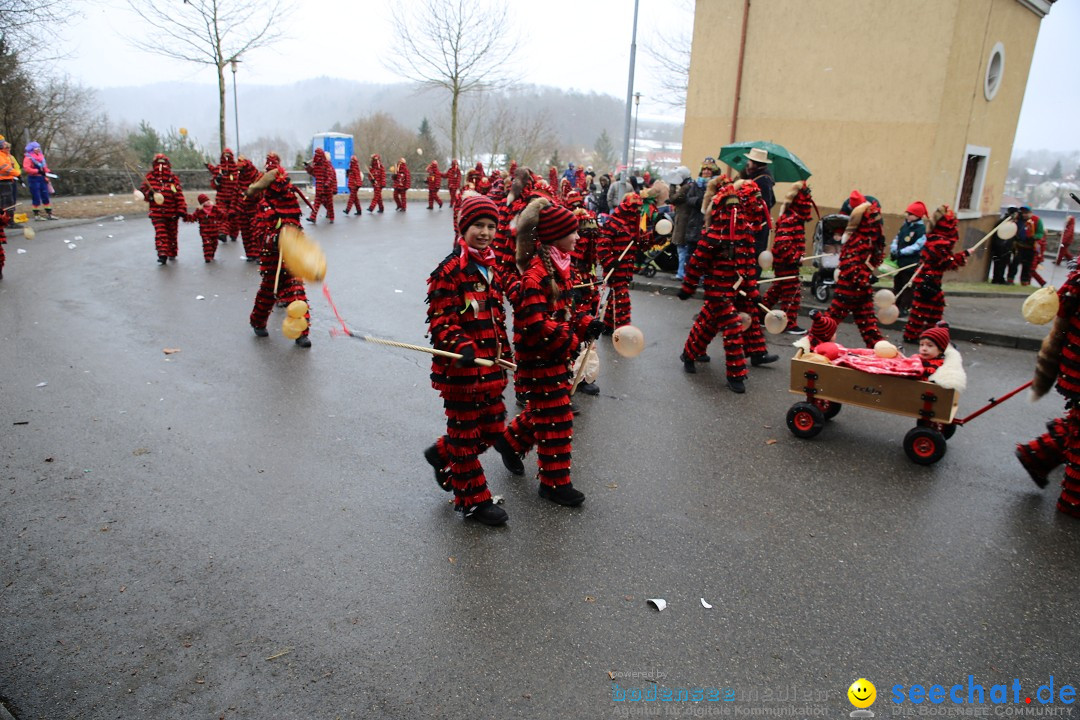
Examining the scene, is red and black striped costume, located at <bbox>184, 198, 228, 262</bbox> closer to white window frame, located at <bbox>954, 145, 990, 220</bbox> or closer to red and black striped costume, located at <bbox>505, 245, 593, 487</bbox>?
red and black striped costume, located at <bbox>505, 245, 593, 487</bbox>

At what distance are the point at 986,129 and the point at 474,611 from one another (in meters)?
16.6

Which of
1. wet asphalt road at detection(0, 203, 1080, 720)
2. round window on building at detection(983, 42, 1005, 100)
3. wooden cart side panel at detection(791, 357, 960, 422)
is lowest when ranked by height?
wet asphalt road at detection(0, 203, 1080, 720)

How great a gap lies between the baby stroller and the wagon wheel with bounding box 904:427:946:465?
6.15 metres

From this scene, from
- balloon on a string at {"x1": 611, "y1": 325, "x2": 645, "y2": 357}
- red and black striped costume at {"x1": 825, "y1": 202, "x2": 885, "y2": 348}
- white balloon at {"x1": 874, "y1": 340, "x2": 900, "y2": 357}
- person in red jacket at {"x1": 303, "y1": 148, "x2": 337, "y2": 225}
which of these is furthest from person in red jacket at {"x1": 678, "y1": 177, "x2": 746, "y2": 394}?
person in red jacket at {"x1": 303, "y1": 148, "x2": 337, "y2": 225}

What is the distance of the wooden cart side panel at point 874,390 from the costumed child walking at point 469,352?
107 inches

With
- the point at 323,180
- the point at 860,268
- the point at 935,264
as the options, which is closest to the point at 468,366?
the point at 860,268

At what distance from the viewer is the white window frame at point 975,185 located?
14.3 meters

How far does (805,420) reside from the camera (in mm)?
5582

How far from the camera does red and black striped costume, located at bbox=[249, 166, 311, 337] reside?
299 inches

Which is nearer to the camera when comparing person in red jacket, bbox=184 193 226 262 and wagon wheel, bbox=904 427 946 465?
wagon wheel, bbox=904 427 946 465

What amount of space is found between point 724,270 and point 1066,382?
3.14 meters

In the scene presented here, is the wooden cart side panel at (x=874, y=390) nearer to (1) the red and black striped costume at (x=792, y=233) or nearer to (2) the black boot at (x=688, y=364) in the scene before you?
(2) the black boot at (x=688, y=364)

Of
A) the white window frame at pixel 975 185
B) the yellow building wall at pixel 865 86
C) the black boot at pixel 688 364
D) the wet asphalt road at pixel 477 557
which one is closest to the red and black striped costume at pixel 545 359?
the wet asphalt road at pixel 477 557

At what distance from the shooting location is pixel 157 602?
336cm
